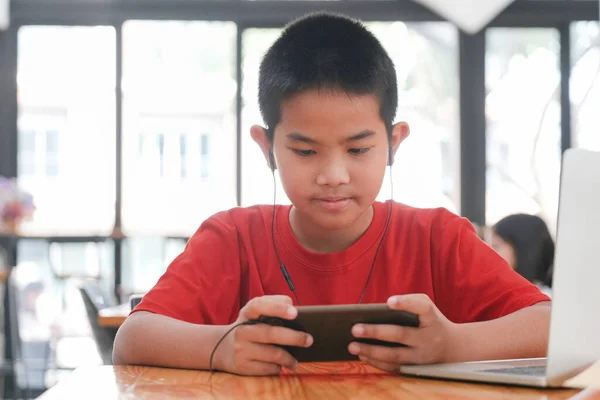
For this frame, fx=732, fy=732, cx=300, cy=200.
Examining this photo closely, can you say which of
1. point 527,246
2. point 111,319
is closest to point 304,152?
point 111,319

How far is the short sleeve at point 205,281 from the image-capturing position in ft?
4.10

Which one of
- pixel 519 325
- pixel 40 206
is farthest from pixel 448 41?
pixel 519 325

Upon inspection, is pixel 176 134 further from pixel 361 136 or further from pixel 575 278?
pixel 575 278

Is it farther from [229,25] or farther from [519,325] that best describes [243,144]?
[519,325]

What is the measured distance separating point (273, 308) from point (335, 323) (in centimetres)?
8

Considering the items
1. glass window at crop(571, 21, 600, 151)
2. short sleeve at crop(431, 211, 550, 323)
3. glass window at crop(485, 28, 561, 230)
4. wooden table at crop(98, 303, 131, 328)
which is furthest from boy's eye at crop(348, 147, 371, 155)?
glass window at crop(571, 21, 600, 151)

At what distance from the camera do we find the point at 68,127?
5312mm

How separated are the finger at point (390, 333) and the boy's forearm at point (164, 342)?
0.22 m

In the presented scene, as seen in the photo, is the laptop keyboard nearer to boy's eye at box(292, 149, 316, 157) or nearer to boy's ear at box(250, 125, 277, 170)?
boy's eye at box(292, 149, 316, 157)

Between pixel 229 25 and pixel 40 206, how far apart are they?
6.26 feet

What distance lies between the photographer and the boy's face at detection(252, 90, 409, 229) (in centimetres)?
121

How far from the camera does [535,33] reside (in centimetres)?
557

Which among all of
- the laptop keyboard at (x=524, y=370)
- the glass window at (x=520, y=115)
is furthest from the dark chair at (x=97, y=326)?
the glass window at (x=520, y=115)

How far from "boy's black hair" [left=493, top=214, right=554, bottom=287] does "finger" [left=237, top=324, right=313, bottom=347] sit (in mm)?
2464
